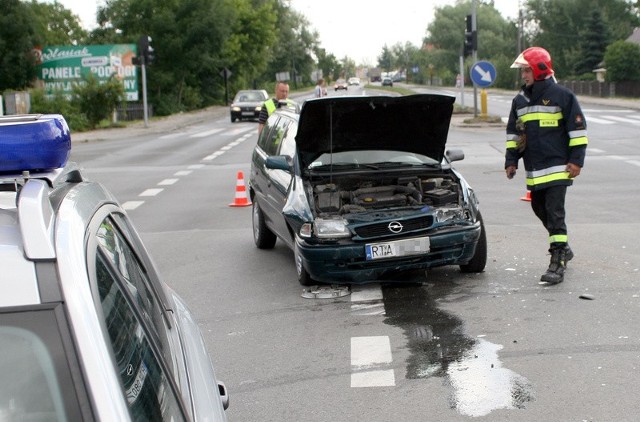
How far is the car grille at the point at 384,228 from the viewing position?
8.07 meters

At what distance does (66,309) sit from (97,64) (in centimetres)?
5255

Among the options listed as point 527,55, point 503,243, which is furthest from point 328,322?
point 503,243

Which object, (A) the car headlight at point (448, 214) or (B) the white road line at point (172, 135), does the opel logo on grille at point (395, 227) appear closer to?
(A) the car headlight at point (448, 214)

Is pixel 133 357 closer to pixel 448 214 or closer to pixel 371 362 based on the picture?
pixel 371 362

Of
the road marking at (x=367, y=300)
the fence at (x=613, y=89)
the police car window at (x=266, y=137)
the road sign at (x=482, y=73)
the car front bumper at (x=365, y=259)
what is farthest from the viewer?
the fence at (x=613, y=89)

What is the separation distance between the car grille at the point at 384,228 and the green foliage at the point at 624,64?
200ft

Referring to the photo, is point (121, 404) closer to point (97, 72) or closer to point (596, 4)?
point (97, 72)

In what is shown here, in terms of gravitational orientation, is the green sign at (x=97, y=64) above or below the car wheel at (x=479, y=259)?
above

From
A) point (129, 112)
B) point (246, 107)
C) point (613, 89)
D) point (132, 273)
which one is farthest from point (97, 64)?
point (132, 273)

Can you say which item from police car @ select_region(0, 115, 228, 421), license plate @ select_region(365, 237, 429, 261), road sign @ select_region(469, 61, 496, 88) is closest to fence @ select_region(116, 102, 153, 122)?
road sign @ select_region(469, 61, 496, 88)

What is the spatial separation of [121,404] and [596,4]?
4401 inches

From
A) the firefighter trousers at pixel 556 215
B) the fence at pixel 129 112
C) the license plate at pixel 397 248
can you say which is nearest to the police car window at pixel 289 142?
the license plate at pixel 397 248

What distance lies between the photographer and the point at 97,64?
173 feet

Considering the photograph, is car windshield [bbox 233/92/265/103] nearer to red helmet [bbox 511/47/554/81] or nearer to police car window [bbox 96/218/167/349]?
red helmet [bbox 511/47/554/81]
